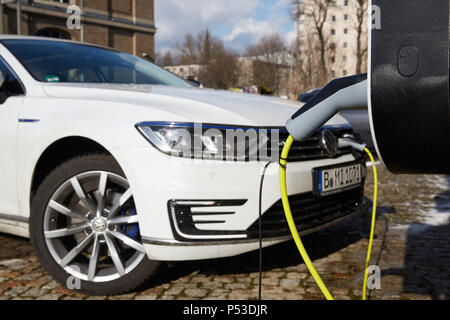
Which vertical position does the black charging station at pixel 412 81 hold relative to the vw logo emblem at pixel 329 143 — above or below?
above

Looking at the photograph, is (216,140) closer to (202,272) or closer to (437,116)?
(202,272)

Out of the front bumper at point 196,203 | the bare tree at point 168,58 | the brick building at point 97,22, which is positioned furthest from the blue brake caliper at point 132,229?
the bare tree at point 168,58

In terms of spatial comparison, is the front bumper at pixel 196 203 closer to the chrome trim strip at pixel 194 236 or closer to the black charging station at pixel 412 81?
the chrome trim strip at pixel 194 236

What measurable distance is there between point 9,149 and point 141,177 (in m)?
1.08

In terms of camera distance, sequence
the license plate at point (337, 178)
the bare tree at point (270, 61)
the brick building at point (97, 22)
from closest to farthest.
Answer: the license plate at point (337, 178) < the brick building at point (97, 22) < the bare tree at point (270, 61)

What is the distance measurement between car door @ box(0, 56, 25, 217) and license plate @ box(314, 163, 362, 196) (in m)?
1.85

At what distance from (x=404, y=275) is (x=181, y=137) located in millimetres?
1709

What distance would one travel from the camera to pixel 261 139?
254cm

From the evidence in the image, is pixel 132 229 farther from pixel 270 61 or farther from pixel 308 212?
pixel 270 61

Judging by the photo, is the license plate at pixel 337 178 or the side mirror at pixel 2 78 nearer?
the license plate at pixel 337 178

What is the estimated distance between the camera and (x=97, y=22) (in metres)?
30.7

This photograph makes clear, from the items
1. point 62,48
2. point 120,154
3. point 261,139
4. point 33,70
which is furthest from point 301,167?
point 62,48

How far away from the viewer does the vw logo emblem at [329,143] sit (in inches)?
113

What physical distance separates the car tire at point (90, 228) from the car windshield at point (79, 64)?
0.90 meters
